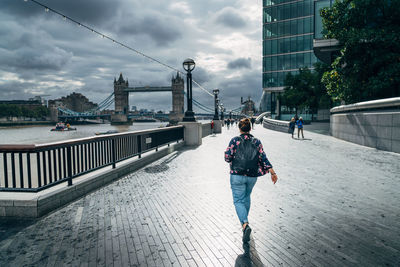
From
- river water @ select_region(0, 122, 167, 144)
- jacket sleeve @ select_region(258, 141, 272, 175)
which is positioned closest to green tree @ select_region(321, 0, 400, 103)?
jacket sleeve @ select_region(258, 141, 272, 175)

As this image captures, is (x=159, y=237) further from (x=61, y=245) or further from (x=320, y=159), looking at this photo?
(x=320, y=159)

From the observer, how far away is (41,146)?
4.23 m

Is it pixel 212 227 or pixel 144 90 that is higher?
pixel 144 90

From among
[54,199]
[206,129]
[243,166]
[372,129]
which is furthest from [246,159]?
[206,129]

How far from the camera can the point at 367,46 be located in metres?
13.2

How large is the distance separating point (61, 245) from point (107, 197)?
189 cm

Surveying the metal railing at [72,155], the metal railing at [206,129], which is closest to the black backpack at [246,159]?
the metal railing at [72,155]

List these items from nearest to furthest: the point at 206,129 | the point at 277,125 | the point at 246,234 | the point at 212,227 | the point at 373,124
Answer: the point at 246,234, the point at 212,227, the point at 373,124, the point at 206,129, the point at 277,125

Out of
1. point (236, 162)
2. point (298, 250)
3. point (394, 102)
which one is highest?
point (394, 102)

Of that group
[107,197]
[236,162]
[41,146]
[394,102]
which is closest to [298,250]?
[236,162]

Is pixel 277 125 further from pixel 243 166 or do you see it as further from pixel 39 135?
pixel 39 135

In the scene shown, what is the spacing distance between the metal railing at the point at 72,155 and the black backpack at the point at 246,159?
3171mm

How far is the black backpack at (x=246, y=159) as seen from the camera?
3.24 m

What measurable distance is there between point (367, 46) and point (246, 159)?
45.8 ft
